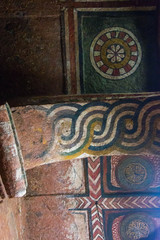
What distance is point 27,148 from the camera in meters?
2.01

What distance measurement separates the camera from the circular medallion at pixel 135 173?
3076 millimetres

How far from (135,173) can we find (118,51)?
1.52 meters

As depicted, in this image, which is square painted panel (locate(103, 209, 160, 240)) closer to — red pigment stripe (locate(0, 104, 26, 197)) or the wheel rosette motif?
red pigment stripe (locate(0, 104, 26, 197))

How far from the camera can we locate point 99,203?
3184mm

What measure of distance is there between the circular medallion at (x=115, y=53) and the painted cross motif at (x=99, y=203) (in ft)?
3.98

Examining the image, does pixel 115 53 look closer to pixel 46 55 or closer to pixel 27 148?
pixel 46 55

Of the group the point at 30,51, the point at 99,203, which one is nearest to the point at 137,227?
the point at 99,203

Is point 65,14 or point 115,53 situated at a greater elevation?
point 65,14

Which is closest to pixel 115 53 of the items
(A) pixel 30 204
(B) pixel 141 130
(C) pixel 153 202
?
(B) pixel 141 130

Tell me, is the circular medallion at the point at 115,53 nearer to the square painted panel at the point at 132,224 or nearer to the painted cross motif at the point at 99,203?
the painted cross motif at the point at 99,203

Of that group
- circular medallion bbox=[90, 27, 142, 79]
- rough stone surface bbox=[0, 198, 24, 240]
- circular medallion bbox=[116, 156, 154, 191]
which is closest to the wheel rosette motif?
circular medallion bbox=[90, 27, 142, 79]

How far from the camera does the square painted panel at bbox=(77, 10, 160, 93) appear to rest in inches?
107

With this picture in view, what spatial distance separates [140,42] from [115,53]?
309 millimetres

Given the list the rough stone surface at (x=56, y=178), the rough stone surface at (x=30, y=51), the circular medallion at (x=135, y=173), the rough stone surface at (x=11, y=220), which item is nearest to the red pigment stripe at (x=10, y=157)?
the rough stone surface at (x=11, y=220)
